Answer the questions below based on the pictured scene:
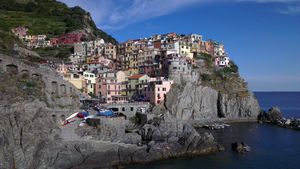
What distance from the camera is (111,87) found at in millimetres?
84938

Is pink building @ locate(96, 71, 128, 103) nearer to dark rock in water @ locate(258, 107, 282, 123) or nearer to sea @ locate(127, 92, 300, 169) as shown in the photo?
sea @ locate(127, 92, 300, 169)

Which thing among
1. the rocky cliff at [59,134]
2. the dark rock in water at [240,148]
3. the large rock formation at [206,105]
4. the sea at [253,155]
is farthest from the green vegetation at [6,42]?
the dark rock in water at [240,148]

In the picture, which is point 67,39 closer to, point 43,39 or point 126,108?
point 43,39

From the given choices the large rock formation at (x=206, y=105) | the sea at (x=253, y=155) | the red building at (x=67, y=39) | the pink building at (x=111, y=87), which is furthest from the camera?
the red building at (x=67, y=39)

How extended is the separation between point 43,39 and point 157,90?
52.1 meters

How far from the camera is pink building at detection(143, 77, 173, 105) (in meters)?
80.8

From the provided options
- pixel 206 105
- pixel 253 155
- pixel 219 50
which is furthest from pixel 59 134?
pixel 219 50

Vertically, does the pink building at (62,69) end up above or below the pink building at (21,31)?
below

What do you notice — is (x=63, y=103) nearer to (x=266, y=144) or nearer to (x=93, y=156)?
(x=93, y=156)

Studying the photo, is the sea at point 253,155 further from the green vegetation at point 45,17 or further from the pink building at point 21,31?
the green vegetation at point 45,17

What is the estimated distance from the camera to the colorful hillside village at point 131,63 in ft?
271

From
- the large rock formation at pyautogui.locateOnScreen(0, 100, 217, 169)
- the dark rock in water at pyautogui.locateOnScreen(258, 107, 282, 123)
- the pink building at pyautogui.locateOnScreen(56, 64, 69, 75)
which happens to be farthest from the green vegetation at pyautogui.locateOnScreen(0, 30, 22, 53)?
the dark rock in water at pyautogui.locateOnScreen(258, 107, 282, 123)

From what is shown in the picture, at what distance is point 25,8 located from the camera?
14188 cm

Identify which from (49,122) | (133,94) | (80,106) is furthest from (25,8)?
(49,122)
